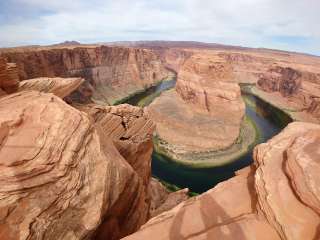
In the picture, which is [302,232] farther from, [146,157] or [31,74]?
[31,74]

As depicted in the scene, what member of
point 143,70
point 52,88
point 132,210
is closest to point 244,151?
point 132,210

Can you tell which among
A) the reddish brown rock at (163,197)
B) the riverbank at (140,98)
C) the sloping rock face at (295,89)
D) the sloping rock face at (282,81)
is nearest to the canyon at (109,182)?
the reddish brown rock at (163,197)

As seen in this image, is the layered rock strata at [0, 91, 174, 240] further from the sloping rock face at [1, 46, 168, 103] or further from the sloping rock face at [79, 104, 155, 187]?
the sloping rock face at [1, 46, 168, 103]

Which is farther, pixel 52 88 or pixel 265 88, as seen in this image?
pixel 265 88

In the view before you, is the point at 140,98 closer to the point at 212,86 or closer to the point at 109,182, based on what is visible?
the point at 212,86

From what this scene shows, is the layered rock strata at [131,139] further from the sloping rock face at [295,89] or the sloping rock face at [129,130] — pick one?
the sloping rock face at [295,89]

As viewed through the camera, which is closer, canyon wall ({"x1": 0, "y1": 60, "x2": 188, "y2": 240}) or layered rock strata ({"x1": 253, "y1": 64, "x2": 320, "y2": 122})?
canyon wall ({"x1": 0, "y1": 60, "x2": 188, "y2": 240})

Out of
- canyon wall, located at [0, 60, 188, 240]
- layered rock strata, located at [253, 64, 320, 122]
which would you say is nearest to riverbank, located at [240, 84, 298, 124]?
layered rock strata, located at [253, 64, 320, 122]
